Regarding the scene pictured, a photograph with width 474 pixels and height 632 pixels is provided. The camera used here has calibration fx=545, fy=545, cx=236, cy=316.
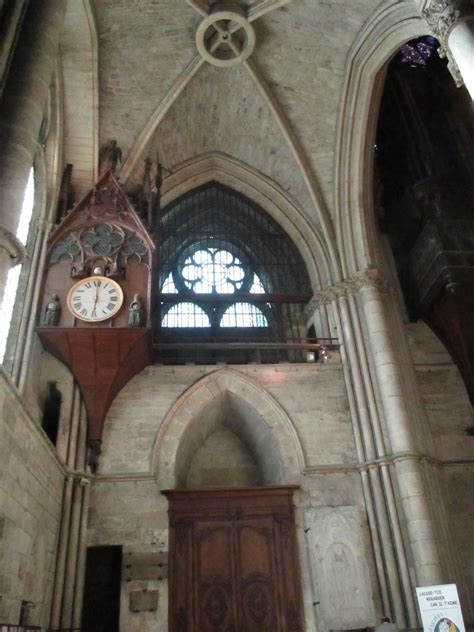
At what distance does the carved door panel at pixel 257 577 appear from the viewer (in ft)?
31.6

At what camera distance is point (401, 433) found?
10234 mm

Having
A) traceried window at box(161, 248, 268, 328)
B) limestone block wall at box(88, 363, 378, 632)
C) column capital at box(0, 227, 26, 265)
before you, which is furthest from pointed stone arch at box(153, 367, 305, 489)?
column capital at box(0, 227, 26, 265)

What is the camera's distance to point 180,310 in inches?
547

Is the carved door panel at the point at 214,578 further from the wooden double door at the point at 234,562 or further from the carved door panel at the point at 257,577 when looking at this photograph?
the carved door panel at the point at 257,577

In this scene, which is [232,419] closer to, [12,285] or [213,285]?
[213,285]

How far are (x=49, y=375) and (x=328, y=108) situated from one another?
8.79m

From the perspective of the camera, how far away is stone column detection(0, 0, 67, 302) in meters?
6.01

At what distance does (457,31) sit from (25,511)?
8.19 metres

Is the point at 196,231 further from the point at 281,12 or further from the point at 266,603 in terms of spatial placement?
the point at 266,603

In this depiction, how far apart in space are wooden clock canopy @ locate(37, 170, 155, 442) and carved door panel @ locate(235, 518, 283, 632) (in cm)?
338

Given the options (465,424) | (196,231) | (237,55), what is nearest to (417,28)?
(237,55)

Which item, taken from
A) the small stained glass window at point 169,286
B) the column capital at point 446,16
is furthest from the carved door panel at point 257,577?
the column capital at point 446,16

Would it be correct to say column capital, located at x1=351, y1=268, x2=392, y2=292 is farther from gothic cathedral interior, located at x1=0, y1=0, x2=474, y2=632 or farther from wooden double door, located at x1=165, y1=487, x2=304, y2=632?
wooden double door, located at x1=165, y1=487, x2=304, y2=632

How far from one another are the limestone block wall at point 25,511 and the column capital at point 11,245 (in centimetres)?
131
